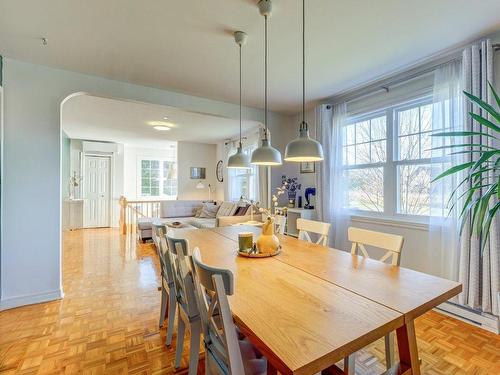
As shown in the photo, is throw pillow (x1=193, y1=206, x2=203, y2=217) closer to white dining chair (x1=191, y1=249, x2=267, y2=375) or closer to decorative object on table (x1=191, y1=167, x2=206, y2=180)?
decorative object on table (x1=191, y1=167, x2=206, y2=180)

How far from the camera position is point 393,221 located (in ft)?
9.64

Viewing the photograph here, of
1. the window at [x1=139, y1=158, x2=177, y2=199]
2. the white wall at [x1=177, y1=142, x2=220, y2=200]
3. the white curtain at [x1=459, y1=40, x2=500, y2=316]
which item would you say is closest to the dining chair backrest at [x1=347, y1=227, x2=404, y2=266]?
the white curtain at [x1=459, y1=40, x2=500, y2=316]

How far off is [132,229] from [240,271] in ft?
19.4

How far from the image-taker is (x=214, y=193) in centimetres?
763

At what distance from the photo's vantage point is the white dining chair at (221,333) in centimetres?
89

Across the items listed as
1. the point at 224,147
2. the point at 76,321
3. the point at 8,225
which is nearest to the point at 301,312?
the point at 76,321

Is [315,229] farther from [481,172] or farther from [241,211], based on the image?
[241,211]

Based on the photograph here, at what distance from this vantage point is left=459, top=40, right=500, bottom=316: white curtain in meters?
2.06

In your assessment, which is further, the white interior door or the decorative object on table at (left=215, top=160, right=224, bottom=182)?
the decorative object on table at (left=215, top=160, right=224, bottom=182)

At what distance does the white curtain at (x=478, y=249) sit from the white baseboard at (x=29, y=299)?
4016mm

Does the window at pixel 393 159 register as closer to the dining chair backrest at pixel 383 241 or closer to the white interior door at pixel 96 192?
the dining chair backrest at pixel 383 241

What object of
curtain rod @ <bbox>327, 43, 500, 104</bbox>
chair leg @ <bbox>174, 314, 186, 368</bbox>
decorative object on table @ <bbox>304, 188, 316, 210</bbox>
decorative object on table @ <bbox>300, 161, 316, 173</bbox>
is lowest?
chair leg @ <bbox>174, 314, 186, 368</bbox>

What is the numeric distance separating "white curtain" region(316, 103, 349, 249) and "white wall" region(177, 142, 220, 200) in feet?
14.2

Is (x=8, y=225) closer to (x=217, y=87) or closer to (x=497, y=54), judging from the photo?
(x=217, y=87)
